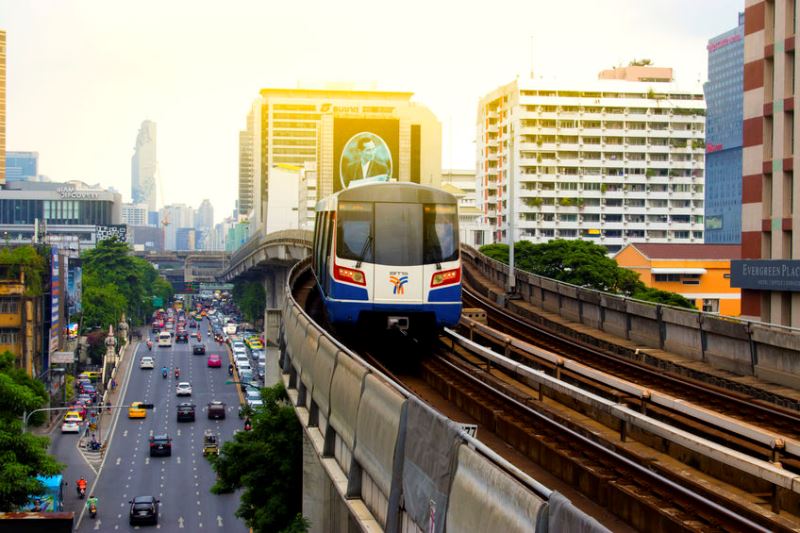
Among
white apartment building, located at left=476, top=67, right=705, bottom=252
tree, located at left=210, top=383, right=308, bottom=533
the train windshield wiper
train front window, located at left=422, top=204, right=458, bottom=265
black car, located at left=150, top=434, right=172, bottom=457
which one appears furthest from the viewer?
white apartment building, located at left=476, top=67, right=705, bottom=252

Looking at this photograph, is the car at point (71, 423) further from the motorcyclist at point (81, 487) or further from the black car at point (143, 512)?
the black car at point (143, 512)

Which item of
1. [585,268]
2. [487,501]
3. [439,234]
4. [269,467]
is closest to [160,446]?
[585,268]

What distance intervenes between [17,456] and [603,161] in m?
99.4

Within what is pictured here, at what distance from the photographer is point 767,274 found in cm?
3612

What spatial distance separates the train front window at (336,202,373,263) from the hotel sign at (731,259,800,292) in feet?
56.1

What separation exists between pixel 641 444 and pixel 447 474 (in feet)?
25.1

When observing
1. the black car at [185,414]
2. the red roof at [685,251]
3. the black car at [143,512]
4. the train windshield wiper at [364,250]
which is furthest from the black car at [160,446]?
the red roof at [685,251]

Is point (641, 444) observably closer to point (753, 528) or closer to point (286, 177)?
point (753, 528)

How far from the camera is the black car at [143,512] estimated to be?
49.6 meters

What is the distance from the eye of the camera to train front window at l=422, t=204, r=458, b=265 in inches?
985

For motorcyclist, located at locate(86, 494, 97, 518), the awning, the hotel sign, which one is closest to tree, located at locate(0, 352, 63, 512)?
motorcyclist, located at locate(86, 494, 97, 518)

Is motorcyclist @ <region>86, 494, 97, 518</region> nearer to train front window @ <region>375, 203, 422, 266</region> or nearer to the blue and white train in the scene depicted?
the blue and white train

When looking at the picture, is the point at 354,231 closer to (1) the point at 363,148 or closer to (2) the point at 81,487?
(2) the point at 81,487

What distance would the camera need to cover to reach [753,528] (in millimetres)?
10969
